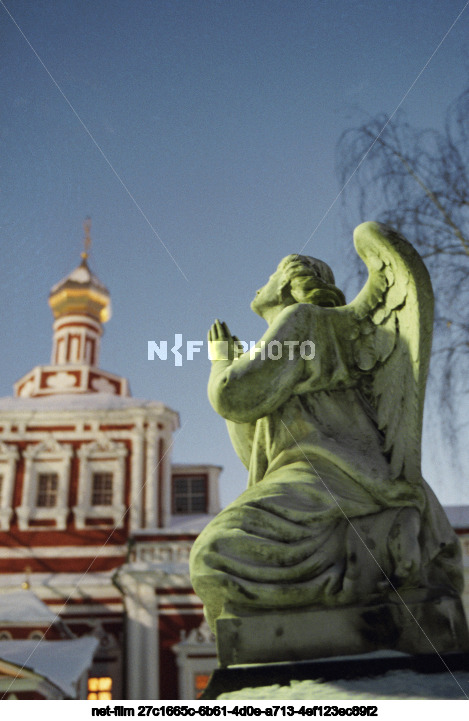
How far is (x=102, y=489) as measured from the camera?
1727cm

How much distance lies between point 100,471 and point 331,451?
16046 mm

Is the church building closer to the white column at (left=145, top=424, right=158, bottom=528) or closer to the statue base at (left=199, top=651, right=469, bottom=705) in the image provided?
the white column at (left=145, top=424, right=158, bottom=528)

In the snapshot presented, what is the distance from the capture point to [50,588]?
50.6ft

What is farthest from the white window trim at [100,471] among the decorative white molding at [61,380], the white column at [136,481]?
the decorative white molding at [61,380]

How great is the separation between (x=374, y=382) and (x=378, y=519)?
0.48m

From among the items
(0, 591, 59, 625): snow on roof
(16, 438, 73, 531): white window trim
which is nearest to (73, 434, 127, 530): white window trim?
(16, 438, 73, 531): white window trim

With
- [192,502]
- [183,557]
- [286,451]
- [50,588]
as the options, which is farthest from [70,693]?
[192,502]

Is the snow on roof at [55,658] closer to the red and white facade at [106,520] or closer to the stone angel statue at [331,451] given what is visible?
the red and white facade at [106,520]

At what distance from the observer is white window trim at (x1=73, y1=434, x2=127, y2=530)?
16734 millimetres

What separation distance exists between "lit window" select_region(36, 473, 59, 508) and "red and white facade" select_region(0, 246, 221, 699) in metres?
0.03

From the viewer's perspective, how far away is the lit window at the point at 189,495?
62.8 feet

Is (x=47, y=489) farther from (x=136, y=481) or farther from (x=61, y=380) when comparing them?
(x=61, y=380)

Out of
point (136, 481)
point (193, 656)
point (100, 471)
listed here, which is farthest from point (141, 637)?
point (100, 471)
